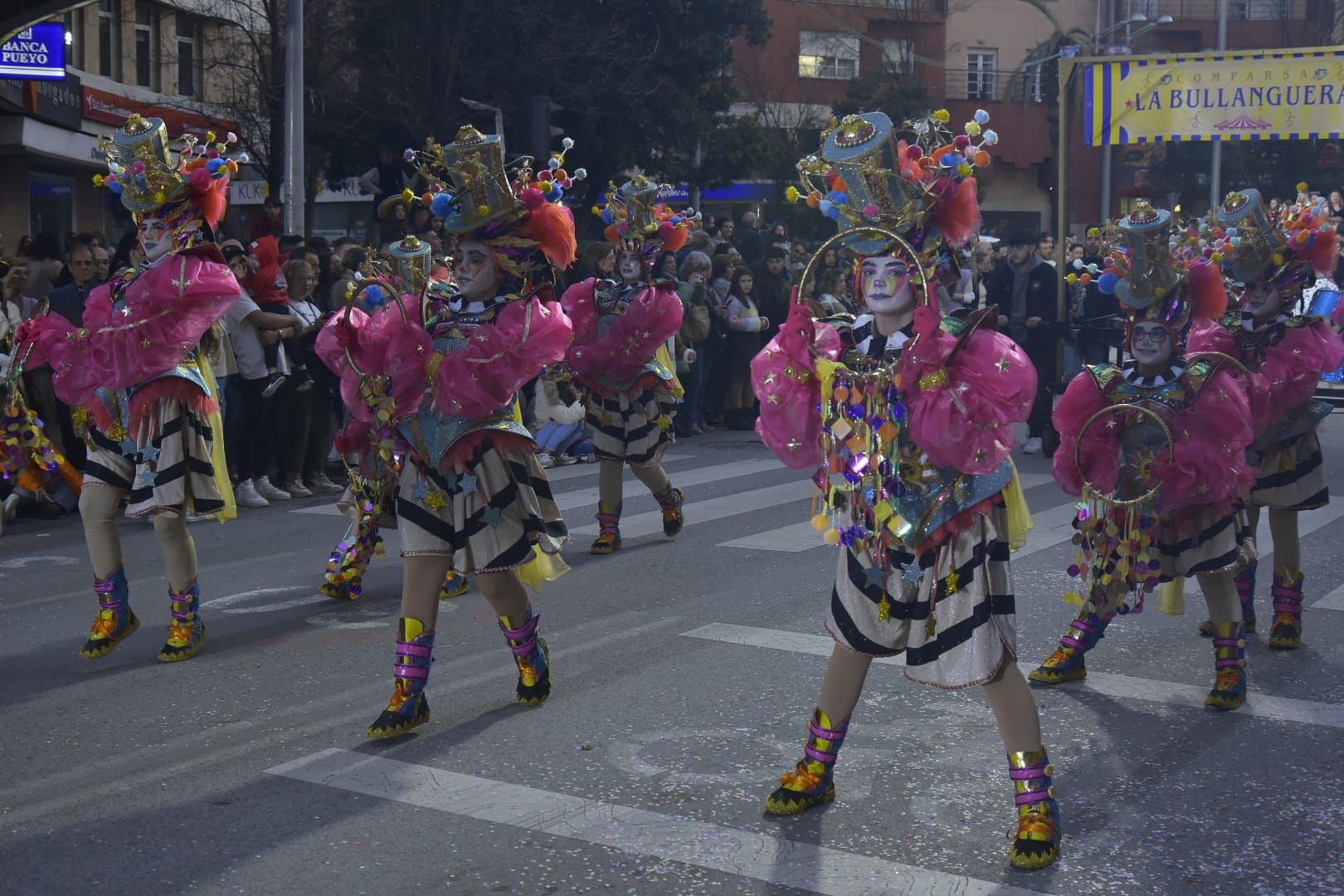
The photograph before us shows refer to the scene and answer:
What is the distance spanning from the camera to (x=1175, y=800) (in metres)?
5.02

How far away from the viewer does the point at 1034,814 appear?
4457mm

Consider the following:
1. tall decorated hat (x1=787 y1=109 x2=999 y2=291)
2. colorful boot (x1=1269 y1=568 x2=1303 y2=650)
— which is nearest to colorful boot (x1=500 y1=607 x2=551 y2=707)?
tall decorated hat (x1=787 y1=109 x2=999 y2=291)

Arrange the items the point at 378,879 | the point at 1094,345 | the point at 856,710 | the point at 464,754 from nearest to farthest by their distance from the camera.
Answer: the point at 378,879 → the point at 464,754 → the point at 856,710 → the point at 1094,345

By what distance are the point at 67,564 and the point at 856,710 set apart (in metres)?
5.20

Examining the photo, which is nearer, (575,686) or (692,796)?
(692,796)

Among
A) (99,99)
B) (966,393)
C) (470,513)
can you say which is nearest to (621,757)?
(470,513)

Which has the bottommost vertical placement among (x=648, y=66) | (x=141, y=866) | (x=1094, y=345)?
(x=141, y=866)

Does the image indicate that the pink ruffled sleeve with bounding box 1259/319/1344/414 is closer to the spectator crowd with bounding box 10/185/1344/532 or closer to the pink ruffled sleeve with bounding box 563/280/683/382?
the spectator crowd with bounding box 10/185/1344/532

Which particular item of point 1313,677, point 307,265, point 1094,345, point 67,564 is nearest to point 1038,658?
point 1313,677

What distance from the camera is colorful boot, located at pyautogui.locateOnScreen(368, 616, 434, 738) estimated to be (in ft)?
18.5

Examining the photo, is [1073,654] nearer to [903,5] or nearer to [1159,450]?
[1159,450]

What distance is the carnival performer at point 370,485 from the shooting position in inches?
248

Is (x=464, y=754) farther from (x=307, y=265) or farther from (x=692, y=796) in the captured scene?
(x=307, y=265)

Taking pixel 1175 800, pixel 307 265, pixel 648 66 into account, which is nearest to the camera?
pixel 1175 800
